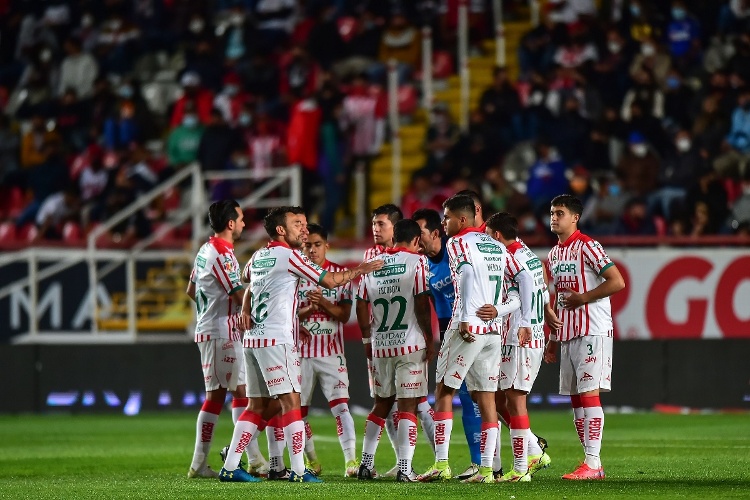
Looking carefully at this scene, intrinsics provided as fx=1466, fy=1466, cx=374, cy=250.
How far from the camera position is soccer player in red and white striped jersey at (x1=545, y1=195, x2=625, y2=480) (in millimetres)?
11742

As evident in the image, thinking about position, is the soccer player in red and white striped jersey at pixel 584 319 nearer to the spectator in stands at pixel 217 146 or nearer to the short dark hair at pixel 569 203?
A: the short dark hair at pixel 569 203

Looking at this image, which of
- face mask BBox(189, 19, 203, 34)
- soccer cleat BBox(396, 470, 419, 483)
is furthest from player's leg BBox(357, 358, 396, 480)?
face mask BBox(189, 19, 203, 34)

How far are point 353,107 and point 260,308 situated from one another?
1397cm

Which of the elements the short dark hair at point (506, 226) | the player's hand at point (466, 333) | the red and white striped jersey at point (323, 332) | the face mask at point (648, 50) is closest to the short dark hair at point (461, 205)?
the short dark hair at point (506, 226)

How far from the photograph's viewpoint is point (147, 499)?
10.3m

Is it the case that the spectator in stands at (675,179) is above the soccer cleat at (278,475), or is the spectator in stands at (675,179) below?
above

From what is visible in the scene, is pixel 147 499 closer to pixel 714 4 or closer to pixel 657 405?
pixel 657 405

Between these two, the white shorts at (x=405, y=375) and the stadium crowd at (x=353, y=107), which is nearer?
the white shorts at (x=405, y=375)

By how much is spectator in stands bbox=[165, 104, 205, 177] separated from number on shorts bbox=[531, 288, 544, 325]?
15117 millimetres

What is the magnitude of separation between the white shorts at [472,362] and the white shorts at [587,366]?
745mm

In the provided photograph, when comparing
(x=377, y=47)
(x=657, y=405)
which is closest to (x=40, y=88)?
(x=377, y=47)

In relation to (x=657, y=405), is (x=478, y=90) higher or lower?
higher

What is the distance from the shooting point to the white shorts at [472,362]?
11414 mm

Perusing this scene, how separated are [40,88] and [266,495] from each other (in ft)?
70.0
